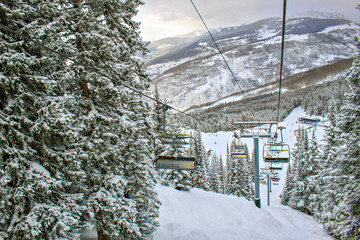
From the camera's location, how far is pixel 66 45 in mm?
8492

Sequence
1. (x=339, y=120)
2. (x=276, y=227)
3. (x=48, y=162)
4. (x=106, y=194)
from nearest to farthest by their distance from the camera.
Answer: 1. (x=48, y=162)
2. (x=106, y=194)
3. (x=339, y=120)
4. (x=276, y=227)

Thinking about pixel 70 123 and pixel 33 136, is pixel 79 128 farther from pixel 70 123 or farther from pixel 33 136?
pixel 33 136

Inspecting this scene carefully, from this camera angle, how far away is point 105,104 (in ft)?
32.3

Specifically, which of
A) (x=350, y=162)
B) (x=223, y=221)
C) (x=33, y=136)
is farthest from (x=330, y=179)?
(x=33, y=136)

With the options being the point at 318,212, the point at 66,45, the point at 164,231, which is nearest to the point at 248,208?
the point at 164,231

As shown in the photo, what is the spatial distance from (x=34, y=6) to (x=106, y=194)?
6996mm

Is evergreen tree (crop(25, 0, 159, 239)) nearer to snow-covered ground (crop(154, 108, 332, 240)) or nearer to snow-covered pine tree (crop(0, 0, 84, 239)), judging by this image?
snow-covered pine tree (crop(0, 0, 84, 239))

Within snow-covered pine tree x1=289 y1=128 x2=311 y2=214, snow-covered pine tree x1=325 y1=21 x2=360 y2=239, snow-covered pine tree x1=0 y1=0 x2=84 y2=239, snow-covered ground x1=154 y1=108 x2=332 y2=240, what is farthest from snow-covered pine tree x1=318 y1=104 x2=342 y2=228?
snow-covered pine tree x1=0 y1=0 x2=84 y2=239

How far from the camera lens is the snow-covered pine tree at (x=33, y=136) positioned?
21.5ft

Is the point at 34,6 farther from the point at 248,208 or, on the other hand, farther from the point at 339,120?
the point at 248,208

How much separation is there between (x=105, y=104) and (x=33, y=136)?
3.02 meters

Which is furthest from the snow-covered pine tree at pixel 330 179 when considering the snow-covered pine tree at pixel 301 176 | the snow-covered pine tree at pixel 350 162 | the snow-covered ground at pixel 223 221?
the snow-covered pine tree at pixel 301 176

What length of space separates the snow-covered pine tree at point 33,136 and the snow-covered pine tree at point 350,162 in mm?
13057

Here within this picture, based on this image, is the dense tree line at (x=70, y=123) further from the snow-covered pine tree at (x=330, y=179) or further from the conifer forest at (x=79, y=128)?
the snow-covered pine tree at (x=330, y=179)
